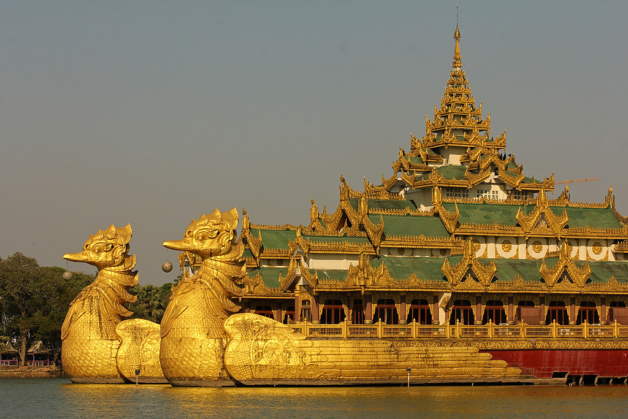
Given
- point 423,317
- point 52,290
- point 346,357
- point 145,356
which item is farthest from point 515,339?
point 52,290

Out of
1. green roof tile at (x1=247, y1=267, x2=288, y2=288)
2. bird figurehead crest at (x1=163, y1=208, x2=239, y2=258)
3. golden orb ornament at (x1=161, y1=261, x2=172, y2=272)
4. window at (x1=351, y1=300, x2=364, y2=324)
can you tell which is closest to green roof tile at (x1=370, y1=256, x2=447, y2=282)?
window at (x1=351, y1=300, x2=364, y2=324)

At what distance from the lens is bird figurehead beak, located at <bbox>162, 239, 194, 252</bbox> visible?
47594mm

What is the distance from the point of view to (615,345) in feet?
171

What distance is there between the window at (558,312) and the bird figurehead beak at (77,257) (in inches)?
785

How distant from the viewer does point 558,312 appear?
54125 mm

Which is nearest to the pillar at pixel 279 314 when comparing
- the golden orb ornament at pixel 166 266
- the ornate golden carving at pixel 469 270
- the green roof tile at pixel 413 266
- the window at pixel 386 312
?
the golden orb ornament at pixel 166 266

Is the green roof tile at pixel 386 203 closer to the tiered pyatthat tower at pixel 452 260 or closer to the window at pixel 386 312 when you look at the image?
the tiered pyatthat tower at pixel 452 260

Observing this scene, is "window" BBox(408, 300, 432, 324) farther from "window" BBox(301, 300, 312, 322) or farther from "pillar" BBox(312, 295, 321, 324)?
"window" BBox(301, 300, 312, 322)

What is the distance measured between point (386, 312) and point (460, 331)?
10.2 feet

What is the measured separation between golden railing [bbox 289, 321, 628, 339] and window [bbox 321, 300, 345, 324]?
126 inches

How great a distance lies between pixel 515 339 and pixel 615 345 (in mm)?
4398

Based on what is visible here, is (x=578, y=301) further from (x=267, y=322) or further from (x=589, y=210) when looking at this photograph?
(x=267, y=322)

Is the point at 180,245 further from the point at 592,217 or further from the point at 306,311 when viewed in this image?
the point at 592,217

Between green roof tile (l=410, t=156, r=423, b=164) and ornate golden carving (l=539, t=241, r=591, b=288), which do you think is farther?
green roof tile (l=410, t=156, r=423, b=164)
